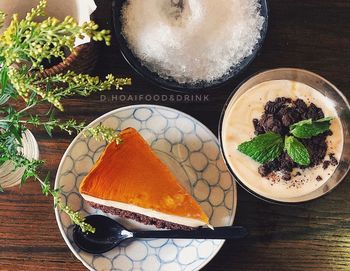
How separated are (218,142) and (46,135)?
410 millimetres

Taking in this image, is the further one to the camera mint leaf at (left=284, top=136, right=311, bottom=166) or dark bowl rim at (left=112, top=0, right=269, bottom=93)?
dark bowl rim at (left=112, top=0, right=269, bottom=93)

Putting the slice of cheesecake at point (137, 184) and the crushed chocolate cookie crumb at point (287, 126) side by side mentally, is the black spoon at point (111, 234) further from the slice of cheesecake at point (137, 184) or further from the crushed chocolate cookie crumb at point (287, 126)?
the crushed chocolate cookie crumb at point (287, 126)

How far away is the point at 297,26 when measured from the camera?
4.66ft

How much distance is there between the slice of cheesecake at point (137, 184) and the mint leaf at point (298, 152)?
0.24 m

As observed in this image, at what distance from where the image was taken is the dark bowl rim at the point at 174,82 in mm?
1325

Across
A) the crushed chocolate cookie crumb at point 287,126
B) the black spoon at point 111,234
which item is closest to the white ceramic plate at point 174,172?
the black spoon at point 111,234

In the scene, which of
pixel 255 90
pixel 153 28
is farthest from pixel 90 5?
pixel 255 90

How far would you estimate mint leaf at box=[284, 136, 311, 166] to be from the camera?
1215 mm

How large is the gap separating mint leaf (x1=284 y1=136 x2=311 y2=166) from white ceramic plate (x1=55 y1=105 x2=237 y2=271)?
0.19 meters

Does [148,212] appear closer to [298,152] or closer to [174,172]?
[174,172]

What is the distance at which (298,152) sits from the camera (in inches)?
47.9

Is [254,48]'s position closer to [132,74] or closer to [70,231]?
[132,74]

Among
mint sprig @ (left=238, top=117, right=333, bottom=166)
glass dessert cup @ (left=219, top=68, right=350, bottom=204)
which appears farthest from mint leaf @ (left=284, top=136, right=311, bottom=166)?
glass dessert cup @ (left=219, top=68, right=350, bottom=204)

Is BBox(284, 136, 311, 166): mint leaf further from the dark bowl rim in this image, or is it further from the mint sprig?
the dark bowl rim
